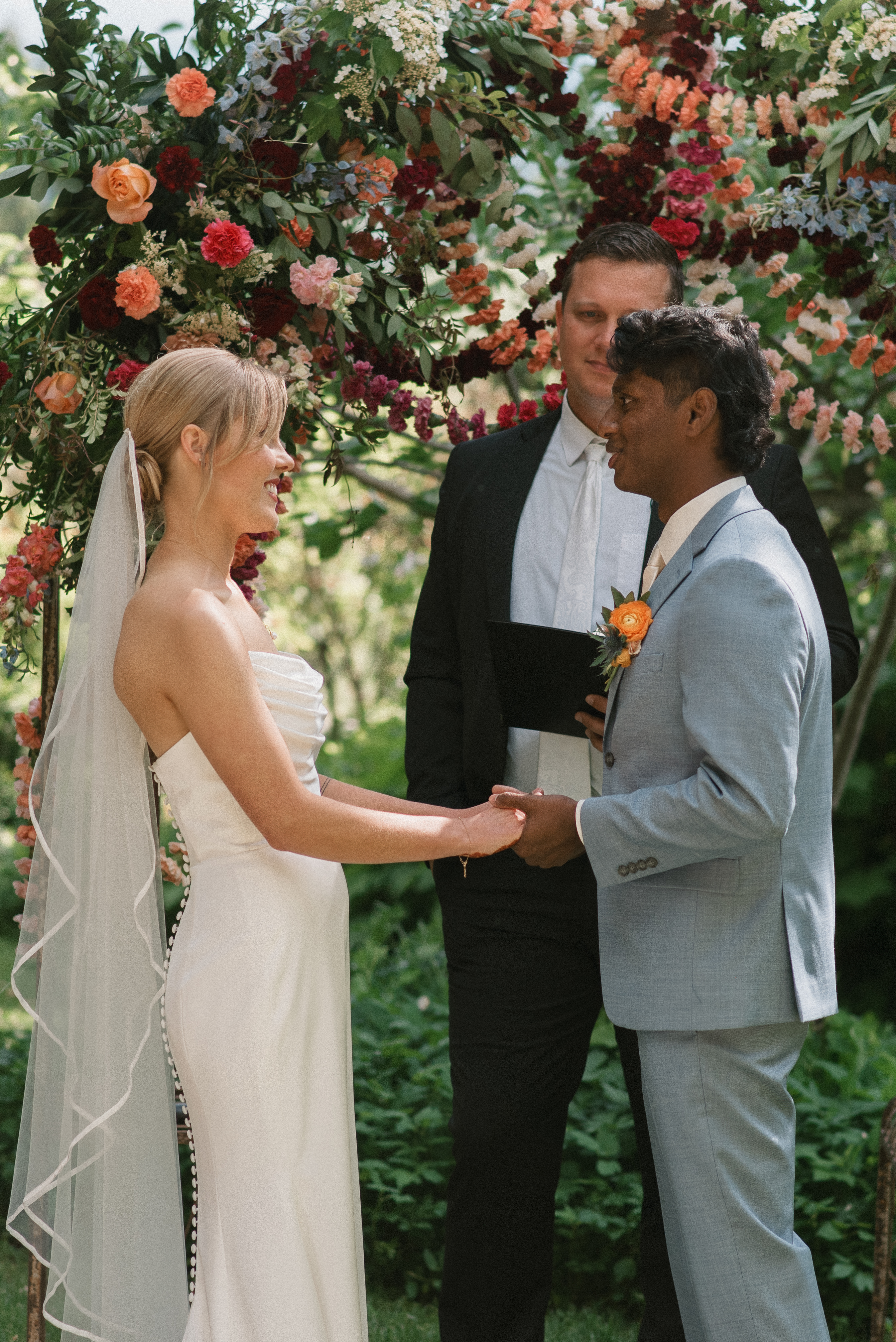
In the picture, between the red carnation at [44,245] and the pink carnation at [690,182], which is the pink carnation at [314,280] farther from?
the pink carnation at [690,182]

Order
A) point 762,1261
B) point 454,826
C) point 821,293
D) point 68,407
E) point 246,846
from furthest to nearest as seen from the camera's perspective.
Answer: point 821,293 < point 68,407 < point 454,826 < point 246,846 < point 762,1261

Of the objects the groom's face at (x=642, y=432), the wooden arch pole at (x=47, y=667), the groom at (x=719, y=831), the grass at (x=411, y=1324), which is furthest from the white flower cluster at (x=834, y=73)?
the grass at (x=411, y=1324)

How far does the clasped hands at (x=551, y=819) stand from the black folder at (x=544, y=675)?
0.13 feet

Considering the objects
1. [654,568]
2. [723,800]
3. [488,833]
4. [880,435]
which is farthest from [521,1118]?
[880,435]

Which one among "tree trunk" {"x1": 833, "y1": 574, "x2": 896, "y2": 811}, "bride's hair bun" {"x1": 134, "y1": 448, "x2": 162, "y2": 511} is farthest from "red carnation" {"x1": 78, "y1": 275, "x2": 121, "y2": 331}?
"tree trunk" {"x1": 833, "y1": 574, "x2": 896, "y2": 811}

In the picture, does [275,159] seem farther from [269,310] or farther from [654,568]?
[654,568]

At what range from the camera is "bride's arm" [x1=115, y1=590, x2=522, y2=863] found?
2.49 m

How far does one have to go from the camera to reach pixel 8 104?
18.1ft

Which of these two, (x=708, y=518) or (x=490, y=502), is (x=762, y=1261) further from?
(x=490, y=502)

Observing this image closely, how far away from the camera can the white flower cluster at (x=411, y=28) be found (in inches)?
115

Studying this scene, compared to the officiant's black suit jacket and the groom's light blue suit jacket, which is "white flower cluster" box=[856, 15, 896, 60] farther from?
the groom's light blue suit jacket

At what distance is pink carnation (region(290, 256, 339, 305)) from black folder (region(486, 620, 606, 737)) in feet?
2.84

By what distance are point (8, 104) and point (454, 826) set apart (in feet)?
13.7

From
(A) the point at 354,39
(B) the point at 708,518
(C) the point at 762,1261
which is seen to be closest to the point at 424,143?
(A) the point at 354,39
